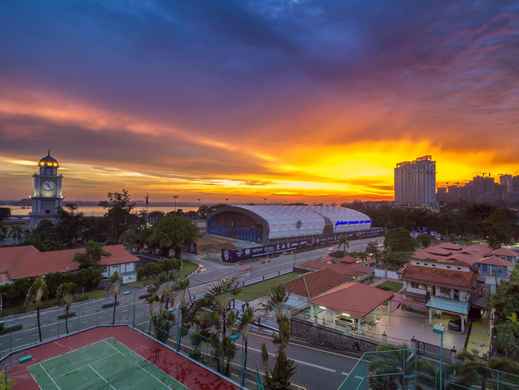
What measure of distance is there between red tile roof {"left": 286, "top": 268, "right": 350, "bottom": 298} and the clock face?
9081 centimetres

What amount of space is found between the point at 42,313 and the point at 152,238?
23185 millimetres

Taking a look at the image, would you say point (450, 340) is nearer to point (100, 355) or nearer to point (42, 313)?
point (100, 355)

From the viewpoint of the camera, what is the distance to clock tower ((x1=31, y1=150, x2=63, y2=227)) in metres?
88.6

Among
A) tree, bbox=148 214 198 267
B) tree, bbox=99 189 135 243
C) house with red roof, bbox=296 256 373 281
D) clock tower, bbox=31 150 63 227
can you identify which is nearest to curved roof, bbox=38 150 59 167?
clock tower, bbox=31 150 63 227

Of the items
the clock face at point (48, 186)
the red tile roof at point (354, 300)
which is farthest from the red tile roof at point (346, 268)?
the clock face at point (48, 186)

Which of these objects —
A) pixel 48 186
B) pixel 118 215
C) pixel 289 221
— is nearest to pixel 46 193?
pixel 48 186

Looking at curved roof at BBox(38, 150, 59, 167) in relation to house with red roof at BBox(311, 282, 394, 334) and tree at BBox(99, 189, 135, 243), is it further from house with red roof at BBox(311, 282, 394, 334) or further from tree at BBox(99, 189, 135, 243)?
house with red roof at BBox(311, 282, 394, 334)

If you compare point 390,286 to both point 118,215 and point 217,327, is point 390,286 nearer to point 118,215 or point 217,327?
point 217,327

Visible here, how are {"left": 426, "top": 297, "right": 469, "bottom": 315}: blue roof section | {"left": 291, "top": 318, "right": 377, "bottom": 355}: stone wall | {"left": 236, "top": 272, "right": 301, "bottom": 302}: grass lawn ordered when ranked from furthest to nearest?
{"left": 236, "top": 272, "right": 301, "bottom": 302}: grass lawn
{"left": 426, "top": 297, "right": 469, "bottom": 315}: blue roof section
{"left": 291, "top": 318, "right": 377, "bottom": 355}: stone wall

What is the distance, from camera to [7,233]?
79.0 m

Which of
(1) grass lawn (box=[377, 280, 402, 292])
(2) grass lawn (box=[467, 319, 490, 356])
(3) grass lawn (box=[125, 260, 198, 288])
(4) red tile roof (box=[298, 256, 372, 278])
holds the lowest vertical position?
(3) grass lawn (box=[125, 260, 198, 288])

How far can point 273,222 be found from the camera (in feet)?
242

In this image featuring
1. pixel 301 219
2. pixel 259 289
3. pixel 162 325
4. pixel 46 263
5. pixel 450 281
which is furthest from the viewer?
pixel 301 219

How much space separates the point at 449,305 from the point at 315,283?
12004 millimetres
